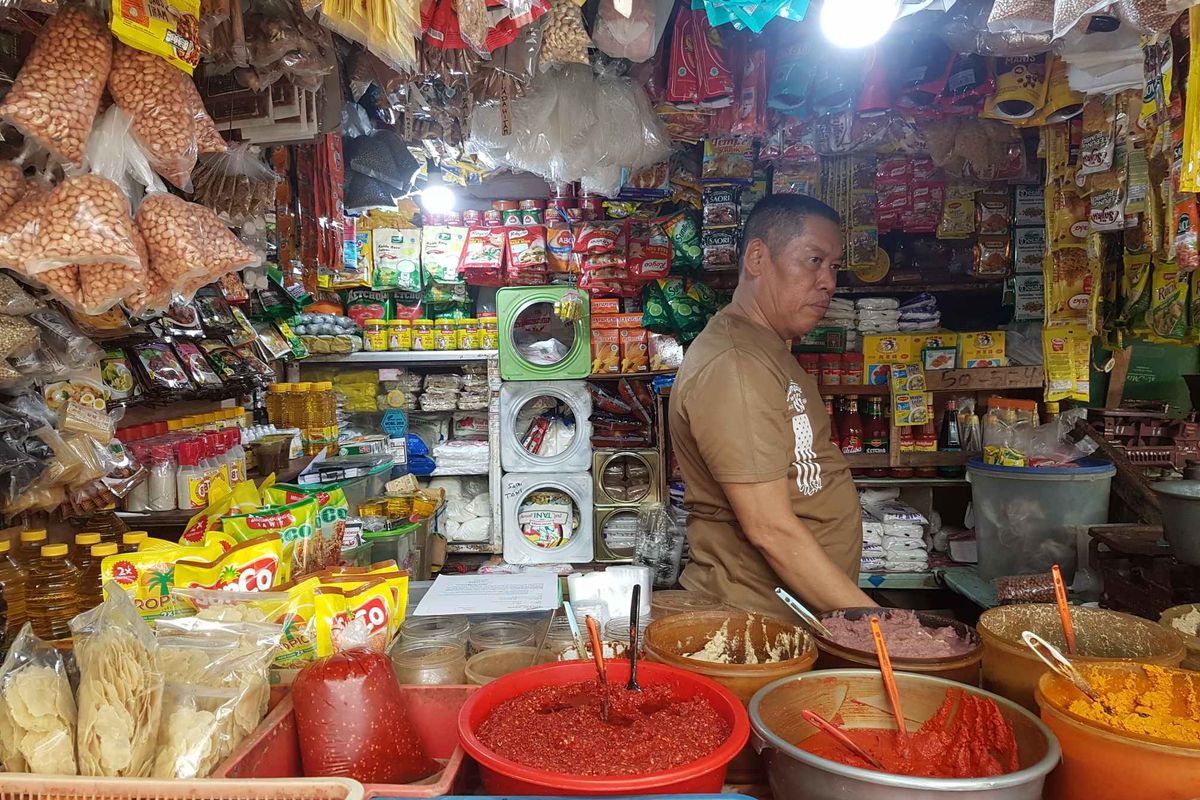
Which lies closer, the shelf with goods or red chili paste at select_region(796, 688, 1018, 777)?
red chili paste at select_region(796, 688, 1018, 777)

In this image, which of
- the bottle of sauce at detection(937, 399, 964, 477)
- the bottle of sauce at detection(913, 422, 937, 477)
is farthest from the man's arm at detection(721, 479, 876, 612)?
the bottle of sauce at detection(937, 399, 964, 477)

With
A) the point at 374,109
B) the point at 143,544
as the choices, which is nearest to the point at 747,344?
the point at 143,544

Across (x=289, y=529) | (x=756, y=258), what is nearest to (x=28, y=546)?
(x=289, y=529)

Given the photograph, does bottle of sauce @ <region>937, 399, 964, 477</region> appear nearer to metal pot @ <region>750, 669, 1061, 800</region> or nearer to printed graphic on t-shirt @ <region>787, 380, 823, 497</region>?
printed graphic on t-shirt @ <region>787, 380, 823, 497</region>

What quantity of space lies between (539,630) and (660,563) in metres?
2.52

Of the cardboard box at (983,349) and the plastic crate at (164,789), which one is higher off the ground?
the cardboard box at (983,349)

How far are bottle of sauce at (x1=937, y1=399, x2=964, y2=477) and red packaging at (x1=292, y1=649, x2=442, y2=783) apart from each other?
12.6 feet

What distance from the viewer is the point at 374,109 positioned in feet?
10.3

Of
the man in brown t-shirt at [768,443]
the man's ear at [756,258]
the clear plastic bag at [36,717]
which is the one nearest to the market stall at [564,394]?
the clear plastic bag at [36,717]

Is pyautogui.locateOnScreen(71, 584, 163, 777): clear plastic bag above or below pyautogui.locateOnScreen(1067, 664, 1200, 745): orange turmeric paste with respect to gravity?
above

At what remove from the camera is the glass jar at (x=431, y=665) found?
4.00 ft

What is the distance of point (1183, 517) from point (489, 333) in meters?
3.59

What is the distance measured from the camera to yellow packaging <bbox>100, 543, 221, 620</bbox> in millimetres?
1311

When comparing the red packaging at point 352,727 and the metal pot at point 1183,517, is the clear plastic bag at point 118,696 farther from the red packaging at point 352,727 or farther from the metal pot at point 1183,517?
the metal pot at point 1183,517
